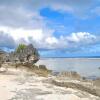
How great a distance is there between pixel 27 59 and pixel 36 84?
24558 millimetres

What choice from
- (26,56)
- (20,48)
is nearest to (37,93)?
(26,56)

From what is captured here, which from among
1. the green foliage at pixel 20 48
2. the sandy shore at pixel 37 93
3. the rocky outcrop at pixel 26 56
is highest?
the green foliage at pixel 20 48

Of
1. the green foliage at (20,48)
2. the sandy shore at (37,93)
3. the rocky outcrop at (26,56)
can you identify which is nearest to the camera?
the sandy shore at (37,93)

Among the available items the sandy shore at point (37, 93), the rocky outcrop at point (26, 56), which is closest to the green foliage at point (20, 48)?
the rocky outcrop at point (26, 56)

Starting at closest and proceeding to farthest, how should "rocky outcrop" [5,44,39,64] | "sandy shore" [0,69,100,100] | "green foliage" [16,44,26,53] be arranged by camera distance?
"sandy shore" [0,69,100,100], "rocky outcrop" [5,44,39,64], "green foliage" [16,44,26,53]

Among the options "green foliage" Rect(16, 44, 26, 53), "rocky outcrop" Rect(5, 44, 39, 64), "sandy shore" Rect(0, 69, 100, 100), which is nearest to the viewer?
"sandy shore" Rect(0, 69, 100, 100)

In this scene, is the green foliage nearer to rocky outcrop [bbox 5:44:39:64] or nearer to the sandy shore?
rocky outcrop [bbox 5:44:39:64]

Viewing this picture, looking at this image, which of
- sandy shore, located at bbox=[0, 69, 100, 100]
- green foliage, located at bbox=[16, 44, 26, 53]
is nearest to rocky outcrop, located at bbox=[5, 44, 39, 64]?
green foliage, located at bbox=[16, 44, 26, 53]

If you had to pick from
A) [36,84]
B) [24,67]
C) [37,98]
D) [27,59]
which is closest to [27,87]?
[36,84]

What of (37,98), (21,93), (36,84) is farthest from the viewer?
(36,84)

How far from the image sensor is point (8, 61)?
54.0m

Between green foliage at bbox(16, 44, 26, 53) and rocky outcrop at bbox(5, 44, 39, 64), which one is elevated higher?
green foliage at bbox(16, 44, 26, 53)

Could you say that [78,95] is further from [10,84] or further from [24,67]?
[24,67]

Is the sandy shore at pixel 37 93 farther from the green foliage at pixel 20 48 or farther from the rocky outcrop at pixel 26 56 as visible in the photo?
the green foliage at pixel 20 48
